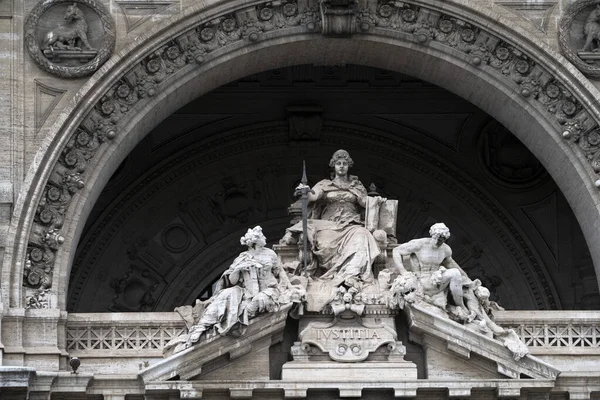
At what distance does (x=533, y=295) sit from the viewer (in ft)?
118

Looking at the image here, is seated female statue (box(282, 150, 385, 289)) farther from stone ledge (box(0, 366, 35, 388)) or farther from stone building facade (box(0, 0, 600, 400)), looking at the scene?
stone ledge (box(0, 366, 35, 388))

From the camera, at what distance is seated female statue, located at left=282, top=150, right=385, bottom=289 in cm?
3117

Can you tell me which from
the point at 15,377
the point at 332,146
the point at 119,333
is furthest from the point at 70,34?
the point at 332,146

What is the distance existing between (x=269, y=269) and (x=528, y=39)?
4784 millimetres

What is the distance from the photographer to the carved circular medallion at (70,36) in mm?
31688

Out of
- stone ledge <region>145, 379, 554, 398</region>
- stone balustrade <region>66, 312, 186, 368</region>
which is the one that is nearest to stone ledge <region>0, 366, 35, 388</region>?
stone balustrade <region>66, 312, 186, 368</region>

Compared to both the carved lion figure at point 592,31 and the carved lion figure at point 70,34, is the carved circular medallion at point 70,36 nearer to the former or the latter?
the carved lion figure at point 70,34

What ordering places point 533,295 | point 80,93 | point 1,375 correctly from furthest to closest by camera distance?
point 533,295 → point 80,93 → point 1,375

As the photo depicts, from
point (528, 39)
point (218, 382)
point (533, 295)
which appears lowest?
point (218, 382)

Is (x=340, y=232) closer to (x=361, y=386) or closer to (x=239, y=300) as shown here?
(x=239, y=300)

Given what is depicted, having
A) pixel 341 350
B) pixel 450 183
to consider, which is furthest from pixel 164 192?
pixel 341 350

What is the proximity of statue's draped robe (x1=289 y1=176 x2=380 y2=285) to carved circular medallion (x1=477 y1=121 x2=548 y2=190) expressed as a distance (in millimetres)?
4946

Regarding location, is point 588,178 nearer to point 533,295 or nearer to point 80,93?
point 533,295

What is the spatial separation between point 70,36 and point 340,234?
→ 4410mm
